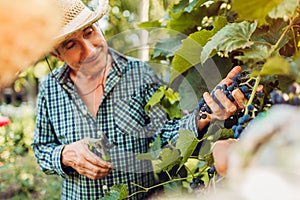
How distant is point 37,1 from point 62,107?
1081 mm

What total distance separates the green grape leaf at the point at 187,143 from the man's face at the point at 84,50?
45cm

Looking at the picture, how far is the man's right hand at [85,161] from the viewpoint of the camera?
3.83 feet

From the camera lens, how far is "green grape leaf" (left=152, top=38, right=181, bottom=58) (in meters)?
1.21

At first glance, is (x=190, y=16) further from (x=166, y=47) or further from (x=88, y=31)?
(x=88, y=31)

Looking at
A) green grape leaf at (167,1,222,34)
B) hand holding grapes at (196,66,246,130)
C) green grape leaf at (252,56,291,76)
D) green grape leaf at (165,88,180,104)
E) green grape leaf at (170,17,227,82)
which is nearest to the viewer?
green grape leaf at (252,56,291,76)

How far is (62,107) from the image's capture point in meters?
1.34

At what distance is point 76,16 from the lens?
1058mm

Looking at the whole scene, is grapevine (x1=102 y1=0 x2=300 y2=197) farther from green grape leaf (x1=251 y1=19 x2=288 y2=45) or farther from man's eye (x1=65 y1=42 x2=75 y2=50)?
man's eye (x1=65 y1=42 x2=75 y2=50)

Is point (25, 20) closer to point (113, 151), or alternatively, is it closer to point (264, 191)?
point (264, 191)

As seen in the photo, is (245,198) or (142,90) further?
(142,90)

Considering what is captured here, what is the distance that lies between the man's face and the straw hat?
0.17 feet

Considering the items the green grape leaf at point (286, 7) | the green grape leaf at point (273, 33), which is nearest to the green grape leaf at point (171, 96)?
the green grape leaf at point (273, 33)

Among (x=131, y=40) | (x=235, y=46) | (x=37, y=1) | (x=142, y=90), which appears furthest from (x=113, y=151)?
(x=37, y=1)

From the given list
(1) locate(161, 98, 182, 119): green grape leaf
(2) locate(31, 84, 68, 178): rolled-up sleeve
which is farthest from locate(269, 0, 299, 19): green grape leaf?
(2) locate(31, 84, 68, 178): rolled-up sleeve
